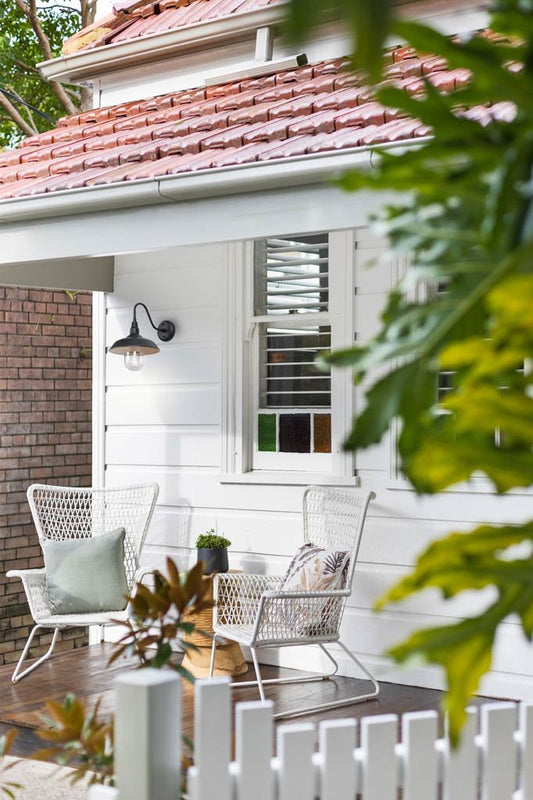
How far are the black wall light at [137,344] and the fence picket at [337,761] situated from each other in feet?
14.8

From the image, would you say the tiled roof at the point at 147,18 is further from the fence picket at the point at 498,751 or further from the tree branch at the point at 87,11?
the fence picket at the point at 498,751

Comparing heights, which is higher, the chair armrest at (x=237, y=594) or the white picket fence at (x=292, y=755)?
the white picket fence at (x=292, y=755)

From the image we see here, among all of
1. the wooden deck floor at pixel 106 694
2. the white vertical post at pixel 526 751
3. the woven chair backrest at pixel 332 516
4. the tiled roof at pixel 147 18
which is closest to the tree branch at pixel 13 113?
the tiled roof at pixel 147 18

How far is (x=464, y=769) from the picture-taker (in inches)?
67.1

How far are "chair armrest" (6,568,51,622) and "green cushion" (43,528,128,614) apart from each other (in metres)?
0.03

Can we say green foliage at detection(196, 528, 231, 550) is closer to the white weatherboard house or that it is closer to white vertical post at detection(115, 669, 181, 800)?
the white weatherboard house

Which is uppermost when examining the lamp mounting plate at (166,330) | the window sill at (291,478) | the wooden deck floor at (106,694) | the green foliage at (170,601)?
the lamp mounting plate at (166,330)

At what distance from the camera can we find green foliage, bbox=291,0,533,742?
78cm

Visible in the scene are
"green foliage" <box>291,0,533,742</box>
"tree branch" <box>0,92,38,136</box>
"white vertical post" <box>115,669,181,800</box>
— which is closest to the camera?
"green foliage" <box>291,0,533,742</box>

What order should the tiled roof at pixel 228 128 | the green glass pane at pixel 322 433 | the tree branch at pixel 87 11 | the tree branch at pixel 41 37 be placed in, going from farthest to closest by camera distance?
the tree branch at pixel 87 11
the tree branch at pixel 41 37
the green glass pane at pixel 322 433
the tiled roof at pixel 228 128

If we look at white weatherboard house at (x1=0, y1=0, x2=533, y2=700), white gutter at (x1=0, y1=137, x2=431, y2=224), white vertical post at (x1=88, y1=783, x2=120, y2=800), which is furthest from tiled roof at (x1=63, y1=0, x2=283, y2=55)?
white vertical post at (x1=88, y1=783, x2=120, y2=800)

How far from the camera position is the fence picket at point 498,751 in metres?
1.72

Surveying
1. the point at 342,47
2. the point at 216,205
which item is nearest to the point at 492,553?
the point at 216,205

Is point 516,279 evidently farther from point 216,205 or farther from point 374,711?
point 374,711
